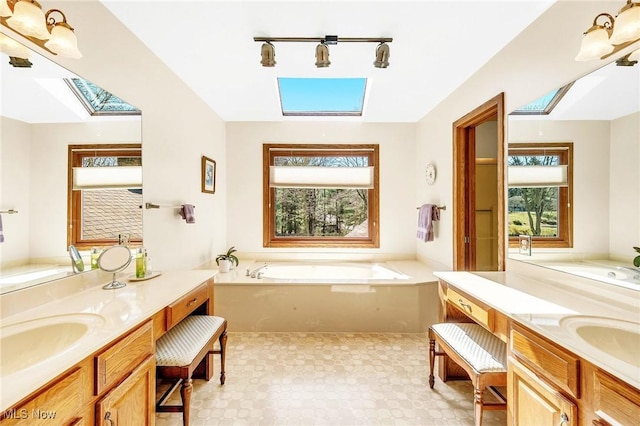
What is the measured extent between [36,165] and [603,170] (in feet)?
8.55

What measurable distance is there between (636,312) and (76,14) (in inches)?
114

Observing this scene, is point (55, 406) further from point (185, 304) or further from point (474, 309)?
point (474, 309)

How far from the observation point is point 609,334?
1.02 m

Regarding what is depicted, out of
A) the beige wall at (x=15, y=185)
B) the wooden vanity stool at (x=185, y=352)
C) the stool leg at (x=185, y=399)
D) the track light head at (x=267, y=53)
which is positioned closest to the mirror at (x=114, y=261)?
the beige wall at (x=15, y=185)

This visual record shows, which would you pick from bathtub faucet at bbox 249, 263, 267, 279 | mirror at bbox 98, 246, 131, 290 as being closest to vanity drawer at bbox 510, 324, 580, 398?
mirror at bbox 98, 246, 131, 290

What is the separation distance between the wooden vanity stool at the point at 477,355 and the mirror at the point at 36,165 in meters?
2.08

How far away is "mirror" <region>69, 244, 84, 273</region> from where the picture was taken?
1.38 m

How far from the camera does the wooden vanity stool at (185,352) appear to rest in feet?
4.45

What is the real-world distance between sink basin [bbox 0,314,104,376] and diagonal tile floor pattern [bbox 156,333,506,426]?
2.86 feet

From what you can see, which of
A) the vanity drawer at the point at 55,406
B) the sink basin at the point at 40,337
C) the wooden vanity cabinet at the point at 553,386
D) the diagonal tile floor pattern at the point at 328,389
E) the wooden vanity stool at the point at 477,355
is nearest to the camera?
the vanity drawer at the point at 55,406

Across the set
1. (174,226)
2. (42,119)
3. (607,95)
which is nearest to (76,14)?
(42,119)

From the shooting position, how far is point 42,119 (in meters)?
1.22

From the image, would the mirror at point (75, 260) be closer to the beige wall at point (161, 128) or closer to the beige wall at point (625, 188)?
the beige wall at point (161, 128)

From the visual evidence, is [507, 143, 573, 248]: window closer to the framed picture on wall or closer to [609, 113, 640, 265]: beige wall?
[609, 113, 640, 265]: beige wall
